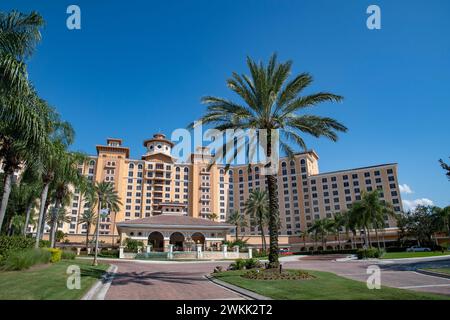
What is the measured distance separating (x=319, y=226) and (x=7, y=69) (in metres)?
78.0

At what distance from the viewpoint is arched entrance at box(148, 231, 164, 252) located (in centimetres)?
6738

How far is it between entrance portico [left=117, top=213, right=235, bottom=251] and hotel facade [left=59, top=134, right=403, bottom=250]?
128 feet

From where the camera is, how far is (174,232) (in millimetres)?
65875

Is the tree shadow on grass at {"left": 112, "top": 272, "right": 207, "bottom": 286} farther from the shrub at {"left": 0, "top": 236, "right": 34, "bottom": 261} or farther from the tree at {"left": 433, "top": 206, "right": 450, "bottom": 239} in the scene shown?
the tree at {"left": 433, "top": 206, "right": 450, "bottom": 239}

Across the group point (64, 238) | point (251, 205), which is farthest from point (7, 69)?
point (64, 238)

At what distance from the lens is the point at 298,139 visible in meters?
20.7

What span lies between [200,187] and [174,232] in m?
56.2

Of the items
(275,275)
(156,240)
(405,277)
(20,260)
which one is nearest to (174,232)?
(156,240)

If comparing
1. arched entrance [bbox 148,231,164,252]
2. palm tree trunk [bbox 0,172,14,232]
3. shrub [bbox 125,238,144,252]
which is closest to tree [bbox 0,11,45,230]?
palm tree trunk [bbox 0,172,14,232]

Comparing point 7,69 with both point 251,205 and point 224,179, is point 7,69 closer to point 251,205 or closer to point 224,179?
point 251,205

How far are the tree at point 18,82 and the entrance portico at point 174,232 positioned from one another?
4787cm

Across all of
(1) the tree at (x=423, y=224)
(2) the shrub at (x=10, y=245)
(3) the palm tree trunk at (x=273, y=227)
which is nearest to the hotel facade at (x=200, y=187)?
(1) the tree at (x=423, y=224)

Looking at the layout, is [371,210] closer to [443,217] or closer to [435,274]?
[435,274]
